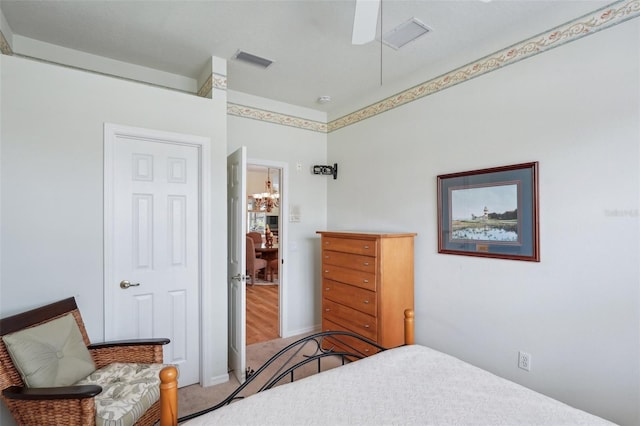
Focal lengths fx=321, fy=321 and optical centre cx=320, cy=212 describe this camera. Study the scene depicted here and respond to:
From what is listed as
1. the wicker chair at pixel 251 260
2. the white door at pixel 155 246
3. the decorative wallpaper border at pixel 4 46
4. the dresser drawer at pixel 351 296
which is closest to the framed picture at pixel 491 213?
the dresser drawer at pixel 351 296

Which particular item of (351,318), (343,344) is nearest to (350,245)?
(351,318)

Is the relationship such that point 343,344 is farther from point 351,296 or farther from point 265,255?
point 265,255

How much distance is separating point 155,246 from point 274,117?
2116 millimetres

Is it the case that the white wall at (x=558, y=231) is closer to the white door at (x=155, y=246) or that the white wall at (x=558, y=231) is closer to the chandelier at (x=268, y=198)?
the white door at (x=155, y=246)

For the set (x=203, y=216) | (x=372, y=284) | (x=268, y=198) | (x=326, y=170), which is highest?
(x=326, y=170)

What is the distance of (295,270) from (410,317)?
2.37 m

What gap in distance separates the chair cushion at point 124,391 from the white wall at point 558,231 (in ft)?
7.56

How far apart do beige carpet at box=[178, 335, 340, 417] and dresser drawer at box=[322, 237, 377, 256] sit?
115 centimetres

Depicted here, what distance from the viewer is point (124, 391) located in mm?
1834

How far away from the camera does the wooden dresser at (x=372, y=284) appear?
2852 mm

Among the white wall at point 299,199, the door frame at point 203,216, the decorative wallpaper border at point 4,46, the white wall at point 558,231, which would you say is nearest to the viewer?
the white wall at point 558,231

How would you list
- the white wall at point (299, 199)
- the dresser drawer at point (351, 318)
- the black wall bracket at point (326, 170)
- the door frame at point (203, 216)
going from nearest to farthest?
the door frame at point (203, 216), the dresser drawer at point (351, 318), the white wall at point (299, 199), the black wall bracket at point (326, 170)


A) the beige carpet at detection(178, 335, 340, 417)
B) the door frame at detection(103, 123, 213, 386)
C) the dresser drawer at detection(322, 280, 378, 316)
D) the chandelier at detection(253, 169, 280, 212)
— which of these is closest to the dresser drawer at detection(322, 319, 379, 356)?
the beige carpet at detection(178, 335, 340, 417)

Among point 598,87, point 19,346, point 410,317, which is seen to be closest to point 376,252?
point 410,317
